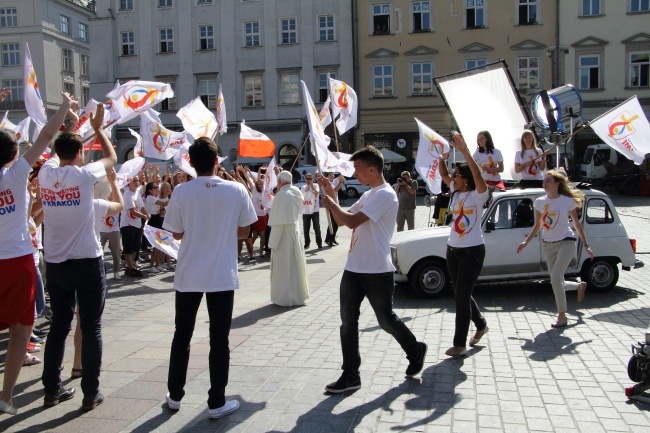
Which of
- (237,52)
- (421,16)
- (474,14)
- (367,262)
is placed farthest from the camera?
(237,52)

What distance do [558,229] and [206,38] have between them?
37.5m

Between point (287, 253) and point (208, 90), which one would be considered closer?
point (287, 253)

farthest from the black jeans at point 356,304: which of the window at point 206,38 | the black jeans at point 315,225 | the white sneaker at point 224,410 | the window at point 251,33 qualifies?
the window at point 206,38

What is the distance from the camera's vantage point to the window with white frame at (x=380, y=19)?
39469 mm

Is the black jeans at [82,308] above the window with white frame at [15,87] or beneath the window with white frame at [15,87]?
beneath

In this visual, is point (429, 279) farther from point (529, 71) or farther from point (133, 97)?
point (529, 71)

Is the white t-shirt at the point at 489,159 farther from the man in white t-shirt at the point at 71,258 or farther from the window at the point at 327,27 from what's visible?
the window at the point at 327,27

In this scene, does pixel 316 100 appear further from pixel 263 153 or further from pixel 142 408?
pixel 142 408

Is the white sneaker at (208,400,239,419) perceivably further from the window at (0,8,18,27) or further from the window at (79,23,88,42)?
the window at (79,23,88,42)

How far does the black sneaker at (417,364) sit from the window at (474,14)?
36209 mm

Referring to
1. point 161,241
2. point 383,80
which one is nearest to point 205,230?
point 161,241

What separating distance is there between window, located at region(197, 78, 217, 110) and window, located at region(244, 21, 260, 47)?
3268mm

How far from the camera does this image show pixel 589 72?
3744 cm

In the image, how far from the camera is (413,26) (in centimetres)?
3916
